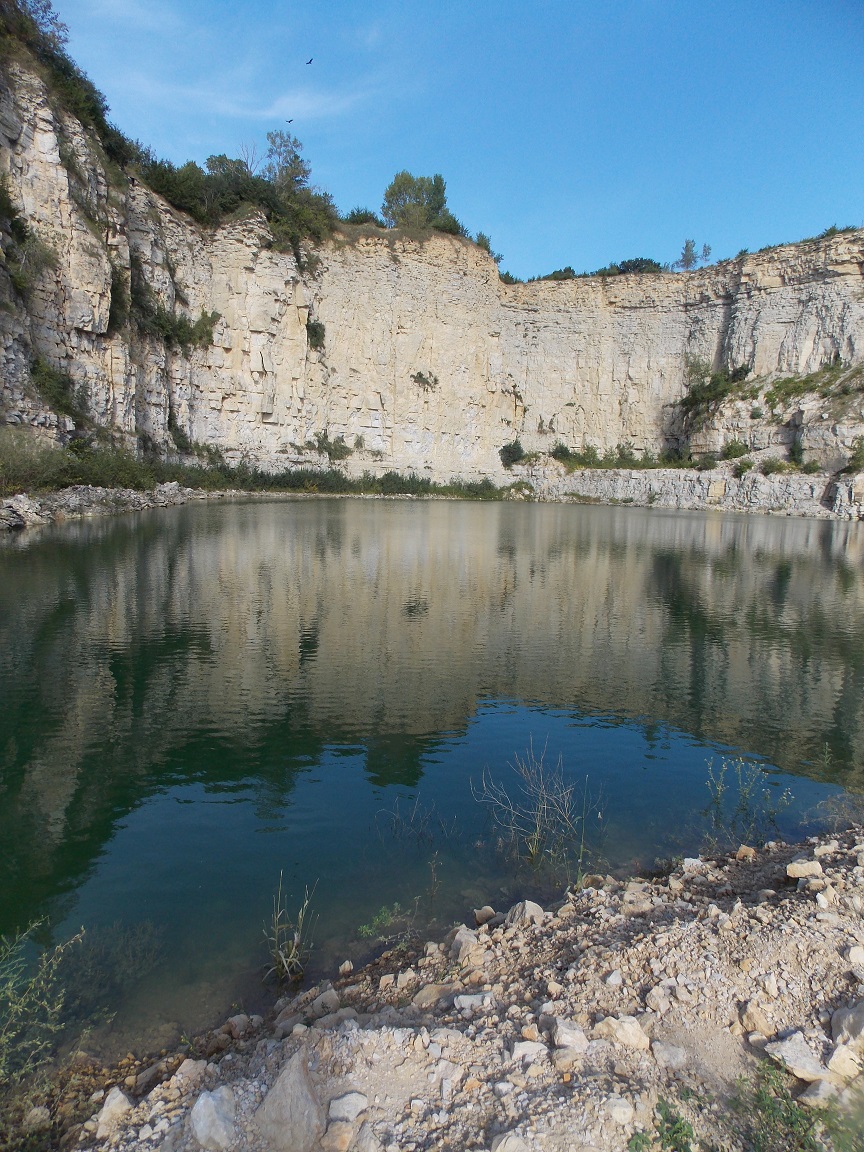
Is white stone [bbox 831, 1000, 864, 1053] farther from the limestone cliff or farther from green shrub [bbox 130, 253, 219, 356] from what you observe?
green shrub [bbox 130, 253, 219, 356]

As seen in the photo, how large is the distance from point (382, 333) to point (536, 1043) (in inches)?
2195

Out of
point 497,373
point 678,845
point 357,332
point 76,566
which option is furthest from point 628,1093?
point 497,373

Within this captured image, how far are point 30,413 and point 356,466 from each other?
2813 centimetres

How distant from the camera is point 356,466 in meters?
52.6

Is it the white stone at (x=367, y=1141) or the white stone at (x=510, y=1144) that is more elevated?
the white stone at (x=510, y=1144)

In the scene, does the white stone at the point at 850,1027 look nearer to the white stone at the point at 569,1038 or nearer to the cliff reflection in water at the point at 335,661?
the white stone at the point at 569,1038

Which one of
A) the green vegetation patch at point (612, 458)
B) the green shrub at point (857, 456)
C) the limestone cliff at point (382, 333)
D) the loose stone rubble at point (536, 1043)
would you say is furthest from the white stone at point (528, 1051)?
the green vegetation patch at point (612, 458)

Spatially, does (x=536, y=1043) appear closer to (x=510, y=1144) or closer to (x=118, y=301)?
(x=510, y=1144)

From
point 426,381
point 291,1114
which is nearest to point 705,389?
point 426,381

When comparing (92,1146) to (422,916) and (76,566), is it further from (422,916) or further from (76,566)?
(76,566)

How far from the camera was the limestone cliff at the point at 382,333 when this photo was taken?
32562mm

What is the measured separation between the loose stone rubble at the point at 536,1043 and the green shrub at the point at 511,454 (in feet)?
190

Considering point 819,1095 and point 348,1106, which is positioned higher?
point 819,1095

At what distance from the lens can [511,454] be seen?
199ft
